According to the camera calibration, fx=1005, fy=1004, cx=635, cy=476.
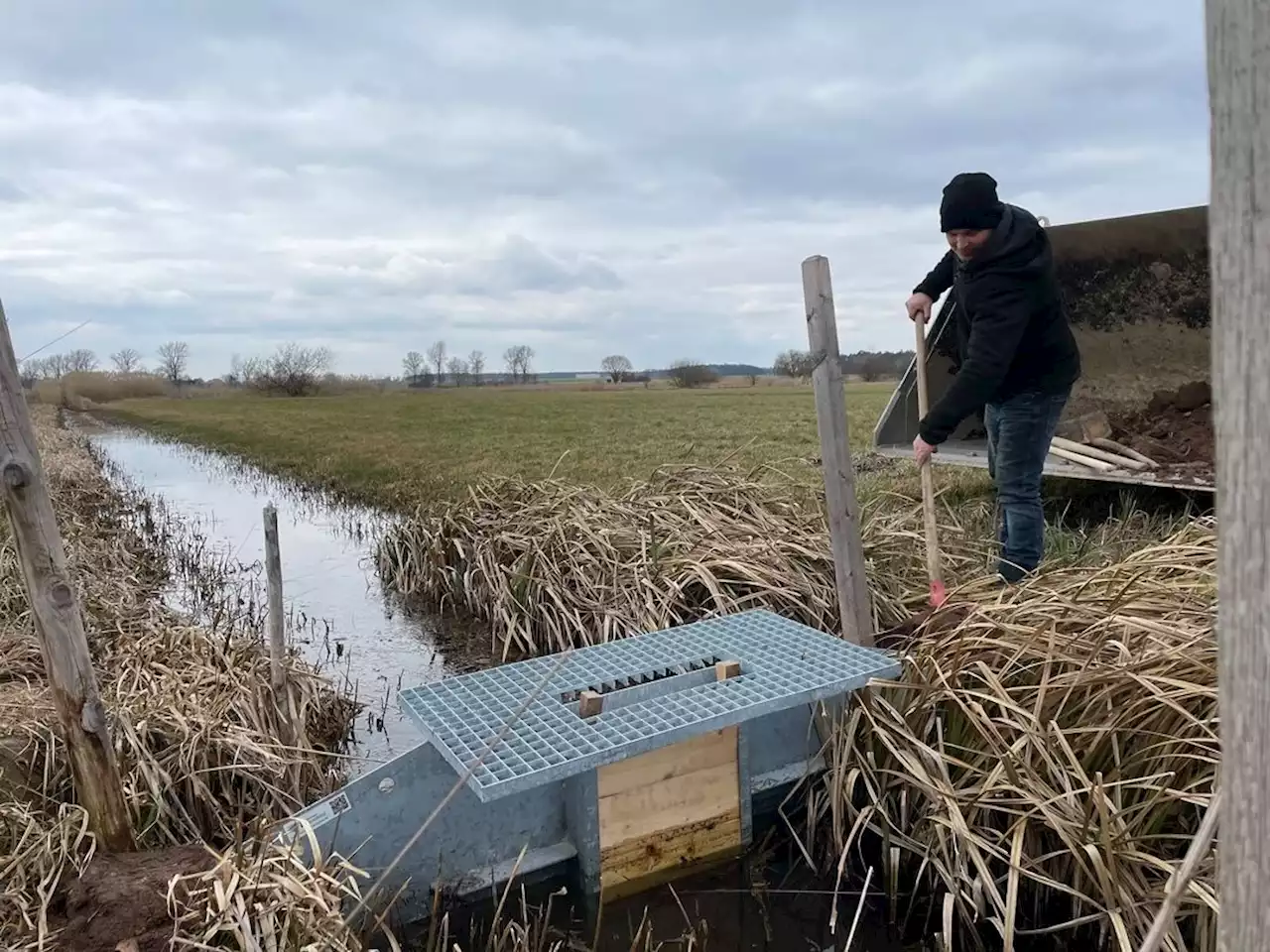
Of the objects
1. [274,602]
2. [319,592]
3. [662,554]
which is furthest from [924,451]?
[319,592]

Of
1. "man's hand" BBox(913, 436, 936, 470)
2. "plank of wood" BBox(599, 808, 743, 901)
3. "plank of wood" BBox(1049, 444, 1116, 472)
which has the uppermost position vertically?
"man's hand" BBox(913, 436, 936, 470)

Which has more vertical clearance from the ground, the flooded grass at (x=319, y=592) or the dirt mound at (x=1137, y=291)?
the dirt mound at (x=1137, y=291)

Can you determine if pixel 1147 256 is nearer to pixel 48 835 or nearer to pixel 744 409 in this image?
pixel 48 835

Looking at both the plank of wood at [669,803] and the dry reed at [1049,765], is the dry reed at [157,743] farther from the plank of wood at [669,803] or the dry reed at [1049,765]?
the dry reed at [1049,765]

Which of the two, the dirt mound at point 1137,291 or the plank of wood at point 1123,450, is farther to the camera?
the dirt mound at point 1137,291

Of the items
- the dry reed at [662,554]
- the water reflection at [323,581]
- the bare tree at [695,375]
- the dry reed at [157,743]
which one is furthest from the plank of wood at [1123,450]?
the bare tree at [695,375]

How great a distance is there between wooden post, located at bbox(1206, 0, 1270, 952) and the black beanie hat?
3228 millimetres

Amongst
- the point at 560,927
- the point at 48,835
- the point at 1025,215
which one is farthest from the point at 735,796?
the point at 1025,215

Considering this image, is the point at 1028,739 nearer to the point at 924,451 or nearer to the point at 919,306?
the point at 924,451

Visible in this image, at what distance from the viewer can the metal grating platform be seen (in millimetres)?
3021

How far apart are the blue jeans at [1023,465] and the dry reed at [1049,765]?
2.73 ft

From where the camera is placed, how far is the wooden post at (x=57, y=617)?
2.74 metres

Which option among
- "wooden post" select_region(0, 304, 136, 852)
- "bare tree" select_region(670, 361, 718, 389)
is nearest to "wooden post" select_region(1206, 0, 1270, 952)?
"wooden post" select_region(0, 304, 136, 852)

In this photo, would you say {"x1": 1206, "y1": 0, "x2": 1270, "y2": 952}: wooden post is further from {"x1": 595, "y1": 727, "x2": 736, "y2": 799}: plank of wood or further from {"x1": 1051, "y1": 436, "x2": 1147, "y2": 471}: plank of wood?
{"x1": 1051, "y1": 436, "x2": 1147, "y2": 471}: plank of wood
